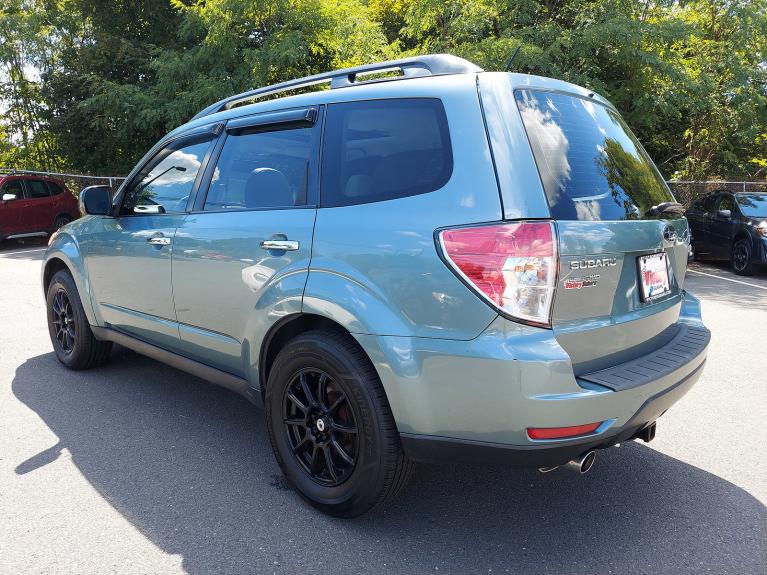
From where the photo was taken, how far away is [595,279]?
237 cm

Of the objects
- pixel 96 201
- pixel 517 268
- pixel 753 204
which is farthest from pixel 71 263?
pixel 753 204

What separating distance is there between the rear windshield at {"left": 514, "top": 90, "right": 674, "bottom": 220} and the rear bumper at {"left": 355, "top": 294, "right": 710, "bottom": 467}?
1.85ft

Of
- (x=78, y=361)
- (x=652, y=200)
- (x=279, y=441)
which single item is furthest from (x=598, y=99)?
(x=78, y=361)

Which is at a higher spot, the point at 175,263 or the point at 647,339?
the point at 175,263

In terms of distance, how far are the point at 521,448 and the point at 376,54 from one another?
15213 millimetres

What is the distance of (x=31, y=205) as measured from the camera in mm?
14953

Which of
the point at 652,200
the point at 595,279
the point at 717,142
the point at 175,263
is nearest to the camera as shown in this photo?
the point at 595,279

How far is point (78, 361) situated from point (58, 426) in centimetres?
113

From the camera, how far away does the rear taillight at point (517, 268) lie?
219 centimetres

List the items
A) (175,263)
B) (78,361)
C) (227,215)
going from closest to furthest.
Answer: (227,215), (175,263), (78,361)

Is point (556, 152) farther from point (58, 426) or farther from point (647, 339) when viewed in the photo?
point (58, 426)

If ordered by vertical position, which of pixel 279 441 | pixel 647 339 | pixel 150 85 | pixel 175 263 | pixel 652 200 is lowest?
pixel 279 441

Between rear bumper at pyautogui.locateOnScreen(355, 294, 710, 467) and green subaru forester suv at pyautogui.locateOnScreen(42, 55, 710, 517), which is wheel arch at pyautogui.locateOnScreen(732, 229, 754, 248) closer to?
green subaru forester suv at pyautogui.locateOnScreen(42, 55, 710, 517)

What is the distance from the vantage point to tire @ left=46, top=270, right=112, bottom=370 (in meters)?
4.70
